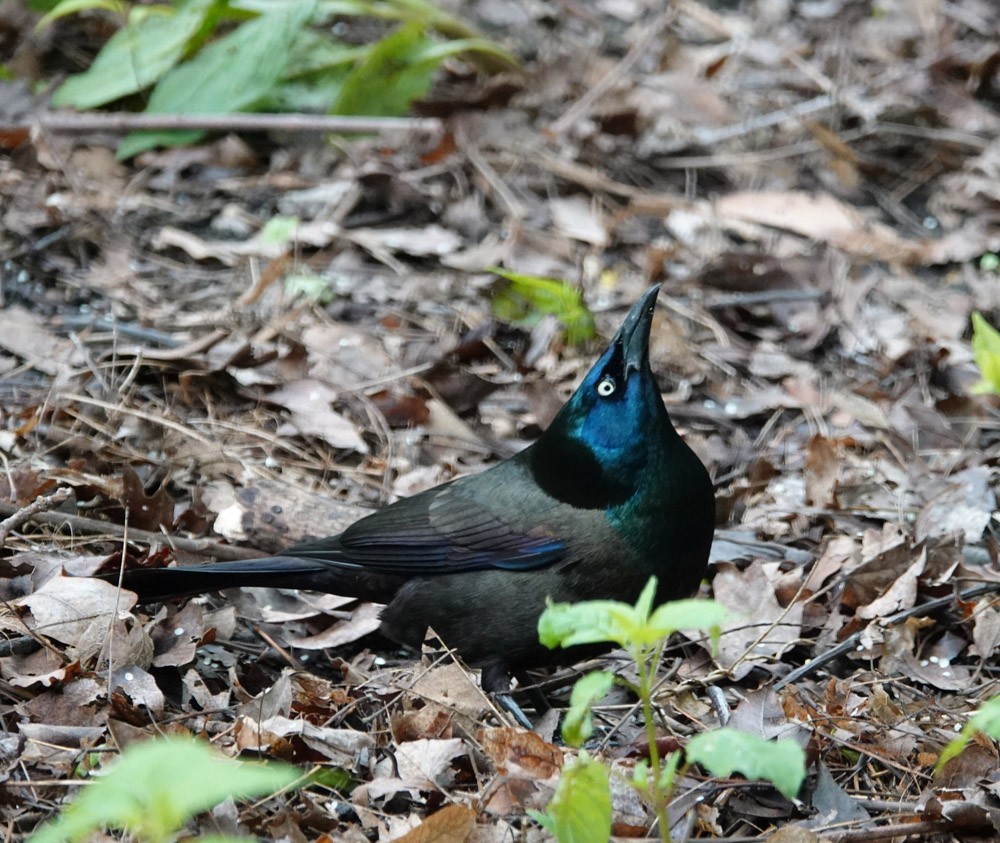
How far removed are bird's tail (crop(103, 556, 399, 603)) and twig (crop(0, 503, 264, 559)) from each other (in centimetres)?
13

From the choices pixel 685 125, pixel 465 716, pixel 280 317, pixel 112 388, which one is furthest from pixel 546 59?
pixel 465 716

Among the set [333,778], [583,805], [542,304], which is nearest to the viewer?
[583,805]

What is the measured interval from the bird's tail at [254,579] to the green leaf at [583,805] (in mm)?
1497

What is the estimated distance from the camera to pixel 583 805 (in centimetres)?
225

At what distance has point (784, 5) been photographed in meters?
8.40

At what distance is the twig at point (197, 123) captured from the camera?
6.07m

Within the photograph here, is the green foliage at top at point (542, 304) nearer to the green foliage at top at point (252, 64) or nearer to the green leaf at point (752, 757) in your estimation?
the green foliage at top at point (252, 64)

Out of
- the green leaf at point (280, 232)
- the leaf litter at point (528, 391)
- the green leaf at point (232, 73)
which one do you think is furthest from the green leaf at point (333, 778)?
the green leaf at point (232, 73)

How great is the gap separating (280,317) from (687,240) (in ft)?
6.86

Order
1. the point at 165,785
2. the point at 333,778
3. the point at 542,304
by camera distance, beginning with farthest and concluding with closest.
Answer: the point at 542,304 < the point at 333,778 < the point at 165,785

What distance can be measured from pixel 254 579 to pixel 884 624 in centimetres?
181

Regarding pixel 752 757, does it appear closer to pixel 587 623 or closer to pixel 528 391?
pixel 587 623

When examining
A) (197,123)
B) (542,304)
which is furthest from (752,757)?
(197,123)

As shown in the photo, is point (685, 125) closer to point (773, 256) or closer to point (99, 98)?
point (773, 256)
